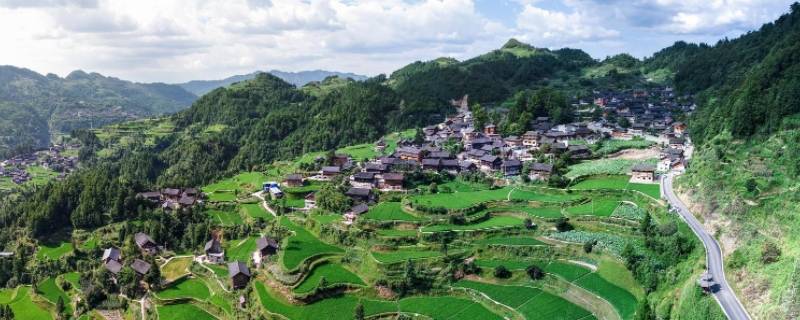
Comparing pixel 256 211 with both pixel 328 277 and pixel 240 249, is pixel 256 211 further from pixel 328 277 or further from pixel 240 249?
pixel 328 277

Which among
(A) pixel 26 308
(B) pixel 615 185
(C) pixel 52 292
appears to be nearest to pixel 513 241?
(B) pixel 615 185

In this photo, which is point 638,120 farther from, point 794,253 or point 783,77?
point 794,253

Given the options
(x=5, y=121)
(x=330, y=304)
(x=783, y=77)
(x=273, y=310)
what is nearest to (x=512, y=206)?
(x=330, y=304)

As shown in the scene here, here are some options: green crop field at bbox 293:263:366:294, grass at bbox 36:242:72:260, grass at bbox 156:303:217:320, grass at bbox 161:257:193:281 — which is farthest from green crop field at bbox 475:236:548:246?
grass at bbox 36:242:72:260

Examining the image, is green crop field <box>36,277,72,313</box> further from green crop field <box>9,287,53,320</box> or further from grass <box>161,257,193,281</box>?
grass <box>161,257,193,281</box>

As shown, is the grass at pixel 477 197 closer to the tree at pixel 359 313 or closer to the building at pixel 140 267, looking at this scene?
the tree at pixel 359 313

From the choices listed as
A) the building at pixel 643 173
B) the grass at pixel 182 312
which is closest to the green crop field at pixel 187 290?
the grass at pixel 182 312

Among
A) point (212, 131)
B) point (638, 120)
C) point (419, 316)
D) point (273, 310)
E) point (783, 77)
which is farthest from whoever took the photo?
point (212, 131)
